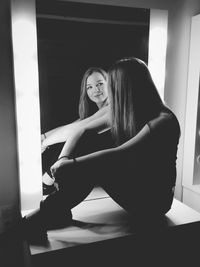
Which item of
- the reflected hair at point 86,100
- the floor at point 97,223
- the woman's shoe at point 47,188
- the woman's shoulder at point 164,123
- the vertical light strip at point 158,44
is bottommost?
the floor at point 97,223

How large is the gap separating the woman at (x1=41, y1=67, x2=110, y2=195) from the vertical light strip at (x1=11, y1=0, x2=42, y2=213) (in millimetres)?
51

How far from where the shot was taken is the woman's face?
1.54 meters

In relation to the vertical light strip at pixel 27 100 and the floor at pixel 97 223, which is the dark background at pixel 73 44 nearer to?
the vertical light strip at pixel 27 100

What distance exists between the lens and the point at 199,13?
1692mm

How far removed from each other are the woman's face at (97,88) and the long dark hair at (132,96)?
0.08 metres

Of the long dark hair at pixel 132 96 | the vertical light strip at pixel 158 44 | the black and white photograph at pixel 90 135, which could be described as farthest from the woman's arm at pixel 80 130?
the vertical light strip at pixel 158 44

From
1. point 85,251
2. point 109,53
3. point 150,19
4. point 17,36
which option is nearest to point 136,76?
point 109,53

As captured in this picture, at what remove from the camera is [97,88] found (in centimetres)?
154

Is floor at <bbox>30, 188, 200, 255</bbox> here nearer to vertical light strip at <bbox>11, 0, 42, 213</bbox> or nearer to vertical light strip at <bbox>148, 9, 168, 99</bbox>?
vertical light strip at <bbox>11, 0, 42, 213</bbox>

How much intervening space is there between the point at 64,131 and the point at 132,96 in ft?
1.52

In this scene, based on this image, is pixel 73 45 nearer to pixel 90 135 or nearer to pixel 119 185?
pixel 90 135

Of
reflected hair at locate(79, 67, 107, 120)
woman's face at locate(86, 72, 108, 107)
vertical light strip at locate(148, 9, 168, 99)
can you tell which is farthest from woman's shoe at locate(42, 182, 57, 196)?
vertical light strip at locate(148, 9, 168, 99)

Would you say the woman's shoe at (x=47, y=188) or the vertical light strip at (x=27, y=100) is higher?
the vertical light strip at (x=27, y=100)

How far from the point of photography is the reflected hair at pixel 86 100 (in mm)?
1532
